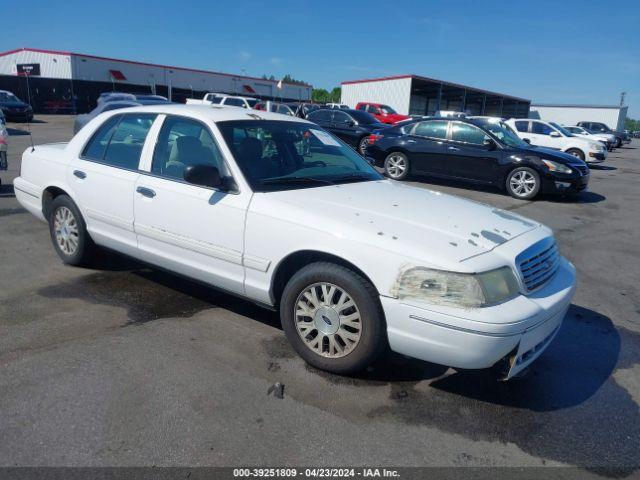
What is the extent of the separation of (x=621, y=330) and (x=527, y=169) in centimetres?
691

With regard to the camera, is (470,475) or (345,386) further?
(345,386)

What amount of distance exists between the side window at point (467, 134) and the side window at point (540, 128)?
33.1ft

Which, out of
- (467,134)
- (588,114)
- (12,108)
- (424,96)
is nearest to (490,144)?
(467,134)

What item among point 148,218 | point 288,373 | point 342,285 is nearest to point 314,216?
point 342,285

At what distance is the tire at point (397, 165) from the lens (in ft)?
39.2

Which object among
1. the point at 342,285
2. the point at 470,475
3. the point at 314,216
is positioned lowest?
the point at 470,475

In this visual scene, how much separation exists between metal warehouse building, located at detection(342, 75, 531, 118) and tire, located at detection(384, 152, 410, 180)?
1152 inches

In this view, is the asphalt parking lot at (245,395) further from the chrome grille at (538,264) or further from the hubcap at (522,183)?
the hubcap at (522,183)

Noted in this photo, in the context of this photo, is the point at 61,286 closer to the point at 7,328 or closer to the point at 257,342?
the point at 7,328

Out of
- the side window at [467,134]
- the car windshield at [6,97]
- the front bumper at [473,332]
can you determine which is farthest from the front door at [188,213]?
the car windshield at [6,97]

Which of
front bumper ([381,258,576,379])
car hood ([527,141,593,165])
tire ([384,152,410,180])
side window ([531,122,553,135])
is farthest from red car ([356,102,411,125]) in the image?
front bumper ([381,258,576,379])

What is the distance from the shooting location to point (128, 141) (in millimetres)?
4312

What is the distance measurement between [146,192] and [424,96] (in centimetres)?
4824

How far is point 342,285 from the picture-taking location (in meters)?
2.99
